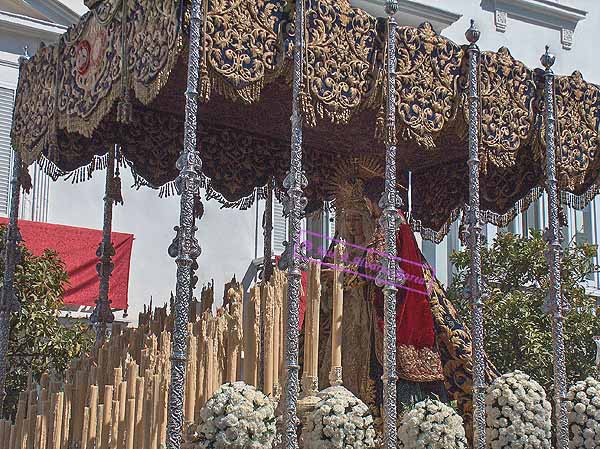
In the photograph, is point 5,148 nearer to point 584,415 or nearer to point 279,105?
point 279,105

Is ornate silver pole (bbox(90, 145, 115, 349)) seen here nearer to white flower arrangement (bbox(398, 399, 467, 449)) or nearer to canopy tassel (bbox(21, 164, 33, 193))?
canopy tassel (bbox(21, 164, 33, 193))

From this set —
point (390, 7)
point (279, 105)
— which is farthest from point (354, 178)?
point (390, 7)

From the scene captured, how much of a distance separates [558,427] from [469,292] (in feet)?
3.64

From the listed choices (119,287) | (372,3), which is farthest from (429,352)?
(372,3)

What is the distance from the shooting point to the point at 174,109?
6.93 metres

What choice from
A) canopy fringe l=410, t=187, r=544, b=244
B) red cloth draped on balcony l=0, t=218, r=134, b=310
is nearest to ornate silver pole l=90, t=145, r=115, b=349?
red cloth draped on balcony l=0, t=218, r=134, b=310

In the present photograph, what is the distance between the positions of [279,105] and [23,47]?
5092 millimetres

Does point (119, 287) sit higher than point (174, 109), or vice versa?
point (174, 109)

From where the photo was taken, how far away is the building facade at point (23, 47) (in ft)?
33.8

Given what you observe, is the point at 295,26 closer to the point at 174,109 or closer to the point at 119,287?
the point at 174,109

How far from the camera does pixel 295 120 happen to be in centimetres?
530

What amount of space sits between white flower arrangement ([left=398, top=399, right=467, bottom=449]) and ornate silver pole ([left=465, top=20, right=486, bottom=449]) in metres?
0.24

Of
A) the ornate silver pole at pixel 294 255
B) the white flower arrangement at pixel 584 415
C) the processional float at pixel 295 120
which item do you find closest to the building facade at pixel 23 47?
the processional float at pixel 295 120

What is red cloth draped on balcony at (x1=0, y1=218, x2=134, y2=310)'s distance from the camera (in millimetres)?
9703
